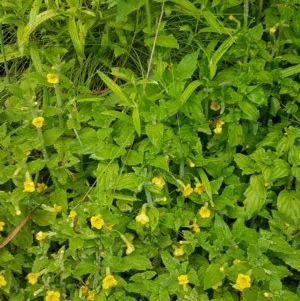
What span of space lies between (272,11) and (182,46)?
0.98 feet

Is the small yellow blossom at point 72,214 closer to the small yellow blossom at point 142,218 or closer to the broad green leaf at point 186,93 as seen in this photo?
the small yellow blossom at point 142,218

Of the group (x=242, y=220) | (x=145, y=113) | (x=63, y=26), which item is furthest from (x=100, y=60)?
(x=242, y=220)

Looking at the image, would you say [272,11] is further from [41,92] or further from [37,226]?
[37,226]

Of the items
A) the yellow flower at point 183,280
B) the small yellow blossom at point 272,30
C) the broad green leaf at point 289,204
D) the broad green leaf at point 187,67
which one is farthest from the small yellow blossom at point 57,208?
the small yellow blossom at point 272,30

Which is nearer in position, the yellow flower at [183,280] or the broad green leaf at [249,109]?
the yellow flower at [183,280]

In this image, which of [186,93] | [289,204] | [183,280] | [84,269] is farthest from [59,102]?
[289,204]

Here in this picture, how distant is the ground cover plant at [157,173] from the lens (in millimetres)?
1491

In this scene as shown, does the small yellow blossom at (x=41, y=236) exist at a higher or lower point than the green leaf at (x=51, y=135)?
lower

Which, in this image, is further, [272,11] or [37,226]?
[272,11]

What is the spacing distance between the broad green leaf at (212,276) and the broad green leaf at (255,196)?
189 millimetres

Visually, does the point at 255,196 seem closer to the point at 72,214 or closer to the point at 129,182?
the point at 129,182

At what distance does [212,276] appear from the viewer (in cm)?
146

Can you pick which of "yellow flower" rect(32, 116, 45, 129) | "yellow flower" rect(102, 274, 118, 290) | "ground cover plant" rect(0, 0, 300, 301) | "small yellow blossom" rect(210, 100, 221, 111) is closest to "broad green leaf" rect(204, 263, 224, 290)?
"ground cover plant" rect(0, 0, 300, 301)

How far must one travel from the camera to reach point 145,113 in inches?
60.1
